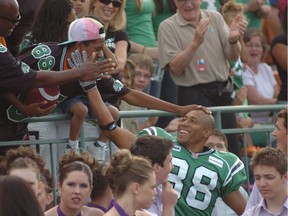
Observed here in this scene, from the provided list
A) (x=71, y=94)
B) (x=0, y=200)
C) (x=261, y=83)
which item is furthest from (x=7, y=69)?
(x=261, y=83)

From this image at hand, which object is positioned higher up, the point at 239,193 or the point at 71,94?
the point at 71,94

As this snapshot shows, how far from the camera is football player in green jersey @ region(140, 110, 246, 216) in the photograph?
9.60 metres

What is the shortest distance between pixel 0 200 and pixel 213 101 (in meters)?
5.61

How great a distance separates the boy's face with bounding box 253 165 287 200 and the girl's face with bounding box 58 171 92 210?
61.5 inches

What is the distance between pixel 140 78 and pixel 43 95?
278cm

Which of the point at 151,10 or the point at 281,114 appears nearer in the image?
the point at 281,114

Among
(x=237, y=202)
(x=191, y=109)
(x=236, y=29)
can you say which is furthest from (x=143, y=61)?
(x=237, y=202)

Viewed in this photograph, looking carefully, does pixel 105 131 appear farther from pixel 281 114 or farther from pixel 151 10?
pixel 151 10

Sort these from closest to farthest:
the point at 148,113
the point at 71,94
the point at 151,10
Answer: the point at 71,94 → the point at 148,113 → the point at 151,10

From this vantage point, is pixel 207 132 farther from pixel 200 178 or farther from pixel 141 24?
pixel 141 24

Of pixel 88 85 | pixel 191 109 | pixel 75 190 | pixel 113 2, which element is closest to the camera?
pixel 75 190

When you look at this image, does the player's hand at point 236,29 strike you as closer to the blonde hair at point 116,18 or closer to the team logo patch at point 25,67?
the blonde hair at point 116,18

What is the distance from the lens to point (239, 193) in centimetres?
987

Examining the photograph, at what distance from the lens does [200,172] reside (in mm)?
9641
